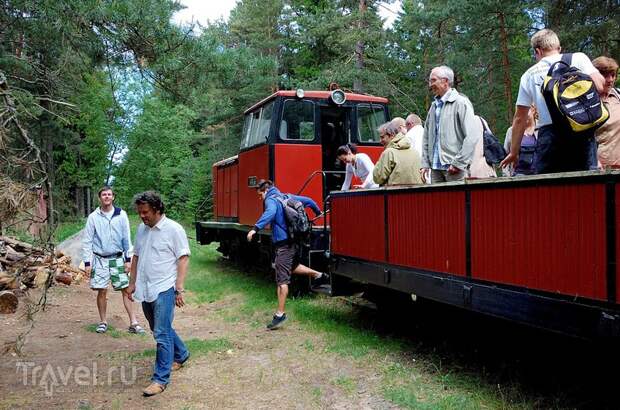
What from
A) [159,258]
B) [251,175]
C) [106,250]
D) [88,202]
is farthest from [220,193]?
[88,202]

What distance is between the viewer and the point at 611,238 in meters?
3.25

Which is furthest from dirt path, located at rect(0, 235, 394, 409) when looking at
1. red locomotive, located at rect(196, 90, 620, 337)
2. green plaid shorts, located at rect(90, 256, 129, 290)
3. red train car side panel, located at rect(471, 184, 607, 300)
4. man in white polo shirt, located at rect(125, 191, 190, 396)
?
red train car side panel, located at rect(471, 184, 607, 300)

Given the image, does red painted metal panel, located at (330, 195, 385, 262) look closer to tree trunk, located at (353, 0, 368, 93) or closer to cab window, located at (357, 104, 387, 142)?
cab window, located at (357, 104, 387, 142)

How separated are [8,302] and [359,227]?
5547 millimetres

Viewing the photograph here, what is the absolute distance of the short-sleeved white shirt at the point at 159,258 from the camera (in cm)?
516

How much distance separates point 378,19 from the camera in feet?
74.2

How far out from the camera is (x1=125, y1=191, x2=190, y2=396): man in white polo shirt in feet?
16.8

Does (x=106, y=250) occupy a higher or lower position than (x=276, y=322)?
higher

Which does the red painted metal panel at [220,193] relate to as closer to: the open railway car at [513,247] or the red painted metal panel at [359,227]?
the red painted metal panel at [359,227]

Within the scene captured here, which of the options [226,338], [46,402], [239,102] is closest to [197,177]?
[239,102]

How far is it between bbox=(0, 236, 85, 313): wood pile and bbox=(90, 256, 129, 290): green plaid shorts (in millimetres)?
680

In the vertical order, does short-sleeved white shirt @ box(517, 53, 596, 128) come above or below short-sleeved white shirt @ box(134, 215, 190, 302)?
above

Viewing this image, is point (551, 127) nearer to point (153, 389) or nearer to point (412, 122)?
point (412, 122)

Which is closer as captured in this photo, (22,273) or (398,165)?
(398,165)
